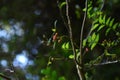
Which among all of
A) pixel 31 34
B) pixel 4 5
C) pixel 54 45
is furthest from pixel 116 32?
pixel 4 5

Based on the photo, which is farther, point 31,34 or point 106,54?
point 31,34

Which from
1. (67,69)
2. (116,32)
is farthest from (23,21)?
(116,32)

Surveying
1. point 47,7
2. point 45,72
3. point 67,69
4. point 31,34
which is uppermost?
point 47,7

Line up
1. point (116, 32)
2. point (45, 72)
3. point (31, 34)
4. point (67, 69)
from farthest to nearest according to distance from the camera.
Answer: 1. point (31, 34)
2. point (67, 69)
3. point (116, 32)
4. point (45, 72)

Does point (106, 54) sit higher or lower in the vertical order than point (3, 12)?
lower

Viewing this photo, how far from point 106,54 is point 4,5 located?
16.4ft

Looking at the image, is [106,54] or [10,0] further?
[10,0]

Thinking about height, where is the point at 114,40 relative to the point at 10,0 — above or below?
Answer: below

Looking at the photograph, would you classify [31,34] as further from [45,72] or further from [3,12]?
[45,72]

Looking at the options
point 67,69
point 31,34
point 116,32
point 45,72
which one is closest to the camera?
point 45,72

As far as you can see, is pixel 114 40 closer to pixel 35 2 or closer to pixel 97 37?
pixel 97 37

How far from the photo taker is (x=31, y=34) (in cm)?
574

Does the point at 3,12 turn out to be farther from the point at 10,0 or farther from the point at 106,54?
the point at 106,54

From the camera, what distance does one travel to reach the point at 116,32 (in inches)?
48.0
